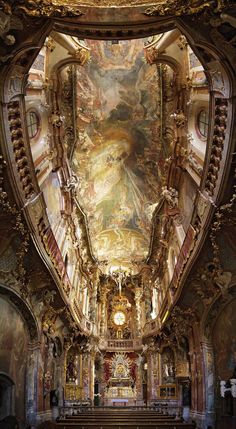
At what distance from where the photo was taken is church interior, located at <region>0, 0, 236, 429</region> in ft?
34.7

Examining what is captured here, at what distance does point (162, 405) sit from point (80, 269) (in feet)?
35.2

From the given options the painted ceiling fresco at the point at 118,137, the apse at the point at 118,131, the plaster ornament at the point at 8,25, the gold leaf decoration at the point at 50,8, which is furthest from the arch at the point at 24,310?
the gold leaf decoration at the point at 50,8

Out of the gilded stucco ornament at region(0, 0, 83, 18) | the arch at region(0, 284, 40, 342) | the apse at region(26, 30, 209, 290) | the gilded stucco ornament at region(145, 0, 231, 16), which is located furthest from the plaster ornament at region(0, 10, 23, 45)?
the arch at region(0, 284, 40, 342)

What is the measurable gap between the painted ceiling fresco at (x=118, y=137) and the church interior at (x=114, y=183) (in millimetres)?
98

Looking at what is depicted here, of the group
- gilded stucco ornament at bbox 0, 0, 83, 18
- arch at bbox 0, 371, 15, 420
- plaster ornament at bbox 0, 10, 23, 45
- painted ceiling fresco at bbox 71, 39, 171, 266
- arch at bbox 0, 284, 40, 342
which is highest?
painted ceiling fresco at bbox 71, 39, 171, 266

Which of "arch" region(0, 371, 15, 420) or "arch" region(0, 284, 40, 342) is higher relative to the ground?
"arch" region(0, 284, 40, 342)

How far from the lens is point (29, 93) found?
1508cm

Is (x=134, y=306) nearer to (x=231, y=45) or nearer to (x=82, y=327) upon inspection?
(x=82, y=327)

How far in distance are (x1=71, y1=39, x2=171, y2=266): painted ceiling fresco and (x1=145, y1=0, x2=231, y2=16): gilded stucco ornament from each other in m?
8.81

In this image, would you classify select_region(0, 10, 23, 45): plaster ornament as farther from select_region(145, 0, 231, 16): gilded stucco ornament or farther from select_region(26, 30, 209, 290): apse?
select_region(26, 30, 209, 290): apse

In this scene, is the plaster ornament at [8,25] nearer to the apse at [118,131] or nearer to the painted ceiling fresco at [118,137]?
the apse at [118,131]

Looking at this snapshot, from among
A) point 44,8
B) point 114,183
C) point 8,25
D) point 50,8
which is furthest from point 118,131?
point 8,25

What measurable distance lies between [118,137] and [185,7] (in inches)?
599

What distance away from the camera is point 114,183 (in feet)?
96.4
